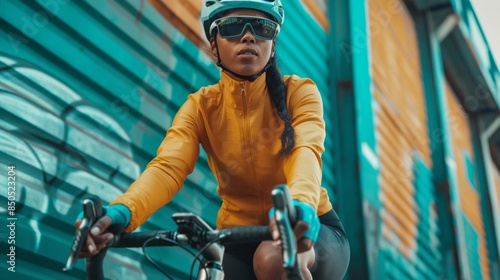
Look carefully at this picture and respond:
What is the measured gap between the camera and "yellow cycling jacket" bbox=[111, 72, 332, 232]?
6.98ft

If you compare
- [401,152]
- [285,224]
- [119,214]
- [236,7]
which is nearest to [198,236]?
[119,214]

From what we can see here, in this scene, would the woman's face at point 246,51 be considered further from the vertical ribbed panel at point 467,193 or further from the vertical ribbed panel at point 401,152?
the vertical ribbed panel at point 467,193

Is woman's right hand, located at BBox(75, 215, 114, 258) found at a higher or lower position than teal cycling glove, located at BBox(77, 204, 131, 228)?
lower

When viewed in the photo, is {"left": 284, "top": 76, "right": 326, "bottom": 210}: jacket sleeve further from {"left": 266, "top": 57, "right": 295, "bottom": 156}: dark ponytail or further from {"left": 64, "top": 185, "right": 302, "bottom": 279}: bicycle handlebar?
{"left": 64, "top": 185, "right": 302, "bottom": 279}: bicycle handlebar

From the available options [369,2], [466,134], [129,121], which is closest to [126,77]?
[129,121]

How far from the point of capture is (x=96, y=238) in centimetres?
159

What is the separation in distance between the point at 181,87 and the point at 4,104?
4.78 feet

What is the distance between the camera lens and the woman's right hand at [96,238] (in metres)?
1.58

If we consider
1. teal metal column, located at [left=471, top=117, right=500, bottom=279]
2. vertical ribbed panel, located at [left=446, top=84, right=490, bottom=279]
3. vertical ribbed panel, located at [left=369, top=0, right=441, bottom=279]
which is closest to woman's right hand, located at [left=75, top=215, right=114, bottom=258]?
vertical ribbed panel, located at [left=369, top=0, right=441, bottom=279]

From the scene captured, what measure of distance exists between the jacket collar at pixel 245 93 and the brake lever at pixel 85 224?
812 millimetres

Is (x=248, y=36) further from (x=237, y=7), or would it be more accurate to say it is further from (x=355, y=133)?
(x=355, y=133)

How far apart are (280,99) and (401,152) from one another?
5968 millimetres

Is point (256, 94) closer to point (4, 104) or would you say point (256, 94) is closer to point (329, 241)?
point (329, 241)

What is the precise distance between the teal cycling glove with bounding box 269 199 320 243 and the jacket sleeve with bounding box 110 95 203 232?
1.72ft
